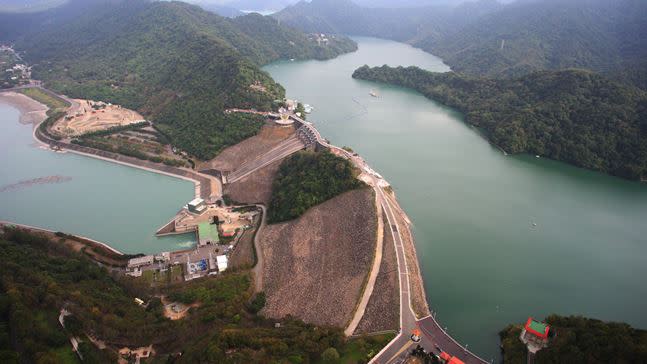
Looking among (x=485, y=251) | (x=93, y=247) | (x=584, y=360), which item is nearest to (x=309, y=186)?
(x=485, y=251)

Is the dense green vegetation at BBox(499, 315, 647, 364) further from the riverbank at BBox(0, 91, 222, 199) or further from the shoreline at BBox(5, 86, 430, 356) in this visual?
the riverbank at BBox(0, 91, 222, 199)

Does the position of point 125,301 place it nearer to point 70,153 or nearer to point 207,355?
point 207,355

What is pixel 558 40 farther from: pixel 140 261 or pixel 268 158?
pixel 140 261

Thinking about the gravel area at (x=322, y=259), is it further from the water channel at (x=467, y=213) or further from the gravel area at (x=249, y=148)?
the gravel area at (x=249, y=148)

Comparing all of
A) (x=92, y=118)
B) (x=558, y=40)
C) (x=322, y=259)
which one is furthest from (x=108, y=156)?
(x=558, y=40)

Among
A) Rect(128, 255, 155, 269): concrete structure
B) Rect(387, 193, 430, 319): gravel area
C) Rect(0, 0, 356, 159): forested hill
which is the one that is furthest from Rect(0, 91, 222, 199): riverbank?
Rect(387, 193, 430, 319): gravel area
